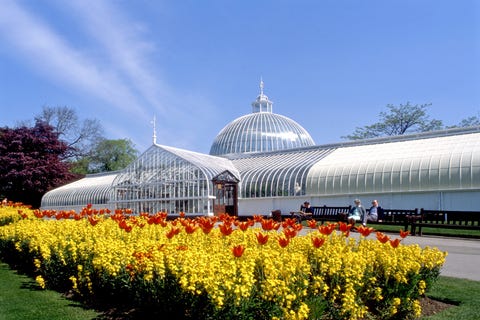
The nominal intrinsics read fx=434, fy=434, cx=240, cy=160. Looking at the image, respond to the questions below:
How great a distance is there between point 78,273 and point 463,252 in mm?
9064

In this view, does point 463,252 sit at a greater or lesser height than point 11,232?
lesser

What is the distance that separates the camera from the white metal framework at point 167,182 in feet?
82.8

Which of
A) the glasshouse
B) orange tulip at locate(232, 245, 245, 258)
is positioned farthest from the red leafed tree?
orange tulip at locate(232, 245, 245, 258)

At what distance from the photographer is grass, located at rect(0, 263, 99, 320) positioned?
19.1 ft

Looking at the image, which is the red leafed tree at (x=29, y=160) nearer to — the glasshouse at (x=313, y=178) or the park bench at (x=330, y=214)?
the glasshouse at (x=313, y=178)

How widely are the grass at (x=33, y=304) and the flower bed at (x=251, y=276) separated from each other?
0.31 metres

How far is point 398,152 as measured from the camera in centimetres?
2344

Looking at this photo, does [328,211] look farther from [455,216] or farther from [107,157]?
[107,157]

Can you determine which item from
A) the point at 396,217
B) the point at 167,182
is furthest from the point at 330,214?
the point at 167,182

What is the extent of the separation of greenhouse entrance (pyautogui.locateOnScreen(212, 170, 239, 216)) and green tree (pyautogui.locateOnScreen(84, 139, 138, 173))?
34634 millimetres

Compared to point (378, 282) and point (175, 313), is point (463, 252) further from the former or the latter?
point (175, 313)

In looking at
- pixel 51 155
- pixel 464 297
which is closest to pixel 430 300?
pixel 464 297

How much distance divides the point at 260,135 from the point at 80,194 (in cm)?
1712

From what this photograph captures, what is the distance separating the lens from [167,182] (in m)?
26.7
